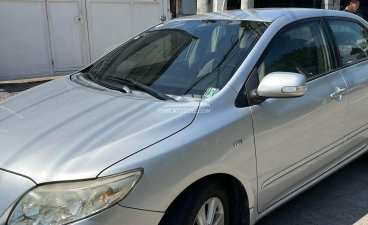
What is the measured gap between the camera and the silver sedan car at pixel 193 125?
81.3 inches

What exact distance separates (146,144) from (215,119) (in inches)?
19.4

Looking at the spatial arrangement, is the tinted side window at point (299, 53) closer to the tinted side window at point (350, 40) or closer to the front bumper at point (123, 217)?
the tinted side window at point (350, 40)

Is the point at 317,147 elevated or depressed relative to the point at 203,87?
depressed

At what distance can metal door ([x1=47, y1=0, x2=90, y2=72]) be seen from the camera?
29.6 feet

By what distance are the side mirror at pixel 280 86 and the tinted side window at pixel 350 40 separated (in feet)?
3.98

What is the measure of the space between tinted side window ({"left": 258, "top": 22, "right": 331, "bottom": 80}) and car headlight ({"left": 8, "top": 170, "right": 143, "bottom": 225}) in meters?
1.38

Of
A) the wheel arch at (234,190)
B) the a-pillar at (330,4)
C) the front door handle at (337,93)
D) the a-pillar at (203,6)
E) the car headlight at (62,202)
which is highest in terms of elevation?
the a-pillar at (203,6)

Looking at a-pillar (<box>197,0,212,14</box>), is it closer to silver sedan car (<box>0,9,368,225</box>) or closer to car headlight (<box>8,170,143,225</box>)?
silver sedan car (<box>0,9,368,225</box>)

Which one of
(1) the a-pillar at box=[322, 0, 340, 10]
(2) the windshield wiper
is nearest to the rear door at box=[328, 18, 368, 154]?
(2) the windshield wiper

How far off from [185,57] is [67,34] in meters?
6.68

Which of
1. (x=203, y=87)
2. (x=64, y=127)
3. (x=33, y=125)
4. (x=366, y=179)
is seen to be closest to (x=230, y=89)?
(x=203, y=87)

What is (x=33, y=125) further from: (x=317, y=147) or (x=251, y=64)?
(x=317, y=147)

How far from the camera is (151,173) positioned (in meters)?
2.14

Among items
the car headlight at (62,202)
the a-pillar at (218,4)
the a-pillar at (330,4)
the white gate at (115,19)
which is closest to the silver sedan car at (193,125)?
the car headlight at (62,202)
